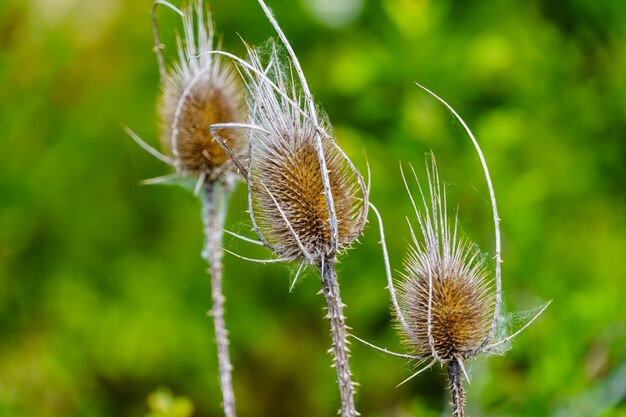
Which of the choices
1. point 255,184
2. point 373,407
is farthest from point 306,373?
point 255,184

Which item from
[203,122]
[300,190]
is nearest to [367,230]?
[203,122]

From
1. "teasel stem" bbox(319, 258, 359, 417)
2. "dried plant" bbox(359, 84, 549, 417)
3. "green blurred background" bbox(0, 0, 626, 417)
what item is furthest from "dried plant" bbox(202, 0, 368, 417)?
"green blurred background" bbox(0, 0, 626, 417)

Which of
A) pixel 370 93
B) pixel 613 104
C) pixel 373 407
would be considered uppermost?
pixel 613 104

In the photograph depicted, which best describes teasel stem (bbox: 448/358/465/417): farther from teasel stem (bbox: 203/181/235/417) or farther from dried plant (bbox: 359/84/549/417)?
teasel stem (bbox: 203/181/235/417)

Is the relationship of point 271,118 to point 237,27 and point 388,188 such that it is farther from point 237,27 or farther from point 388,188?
point 237,27

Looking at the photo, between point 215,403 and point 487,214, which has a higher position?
point 487,214
